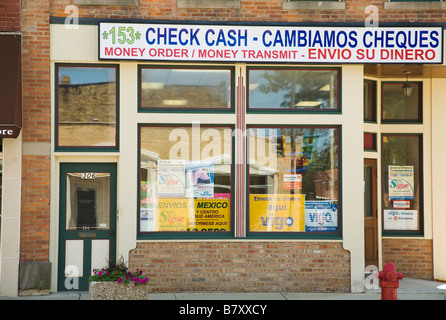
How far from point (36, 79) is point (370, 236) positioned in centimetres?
756

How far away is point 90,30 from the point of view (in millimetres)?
10156

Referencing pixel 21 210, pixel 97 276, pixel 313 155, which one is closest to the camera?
pixel 97 276

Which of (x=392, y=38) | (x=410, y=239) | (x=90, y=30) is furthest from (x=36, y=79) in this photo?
(x=410, y=239)

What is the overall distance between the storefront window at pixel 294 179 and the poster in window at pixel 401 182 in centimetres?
194

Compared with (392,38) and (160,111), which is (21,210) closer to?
(160,111)

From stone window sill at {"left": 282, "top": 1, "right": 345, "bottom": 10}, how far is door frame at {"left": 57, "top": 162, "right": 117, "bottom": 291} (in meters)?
4.59

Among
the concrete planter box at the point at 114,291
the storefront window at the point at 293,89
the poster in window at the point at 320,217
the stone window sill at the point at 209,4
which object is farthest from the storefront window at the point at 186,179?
the concrete planter box at the point at 114,291

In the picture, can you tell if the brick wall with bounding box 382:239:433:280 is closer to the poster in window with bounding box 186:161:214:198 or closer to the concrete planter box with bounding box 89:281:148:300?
the poster in window with bounding box 186:161:214:198

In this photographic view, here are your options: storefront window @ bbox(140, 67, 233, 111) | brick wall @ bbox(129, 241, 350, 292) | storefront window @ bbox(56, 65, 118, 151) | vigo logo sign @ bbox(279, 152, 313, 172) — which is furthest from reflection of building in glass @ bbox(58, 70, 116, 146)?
vigo logo sign @ bbox(279, 152, 313, 172)

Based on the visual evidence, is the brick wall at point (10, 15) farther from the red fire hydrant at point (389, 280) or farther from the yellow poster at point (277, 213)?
the red fire hydrant at point (389, 280)

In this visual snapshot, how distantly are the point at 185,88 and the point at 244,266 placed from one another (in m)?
3.63

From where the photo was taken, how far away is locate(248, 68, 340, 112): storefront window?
415 inches

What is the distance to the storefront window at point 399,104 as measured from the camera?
1187cm

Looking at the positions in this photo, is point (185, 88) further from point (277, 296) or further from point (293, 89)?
point (277, 296)
